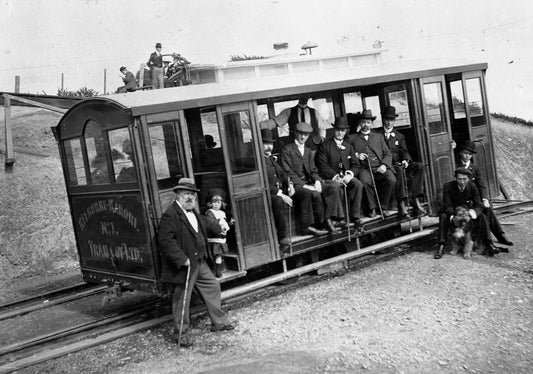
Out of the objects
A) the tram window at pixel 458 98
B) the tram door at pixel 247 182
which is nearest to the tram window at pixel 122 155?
the tram door at pixel 247 182

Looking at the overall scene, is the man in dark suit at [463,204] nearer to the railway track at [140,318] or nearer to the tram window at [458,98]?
the railway track at [140,318]

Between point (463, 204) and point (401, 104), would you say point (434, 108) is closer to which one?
point (401, 104)

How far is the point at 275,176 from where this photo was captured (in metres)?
8.38

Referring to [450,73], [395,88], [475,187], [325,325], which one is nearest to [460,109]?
[450,73]

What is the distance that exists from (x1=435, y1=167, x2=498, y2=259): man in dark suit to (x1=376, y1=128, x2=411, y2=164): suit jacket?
35.3 inches

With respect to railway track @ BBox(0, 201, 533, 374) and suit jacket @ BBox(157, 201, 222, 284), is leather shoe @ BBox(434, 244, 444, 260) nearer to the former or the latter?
railway track @ BBox(0, 201, 533, 374)

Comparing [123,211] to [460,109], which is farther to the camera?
[460,109]

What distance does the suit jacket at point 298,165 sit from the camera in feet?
29.3

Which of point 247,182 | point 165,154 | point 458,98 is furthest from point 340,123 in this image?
point 165,154

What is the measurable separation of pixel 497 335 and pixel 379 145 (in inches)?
173

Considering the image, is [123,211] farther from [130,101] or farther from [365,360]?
[365,360]

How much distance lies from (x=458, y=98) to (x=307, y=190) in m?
4.14

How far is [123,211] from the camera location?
24.4ft

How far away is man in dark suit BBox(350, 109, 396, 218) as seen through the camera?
952cm
